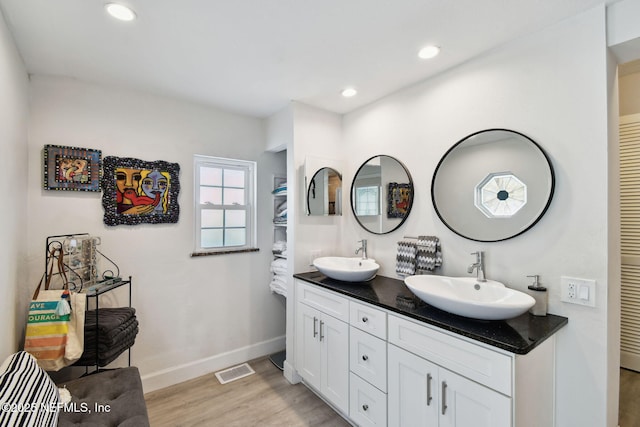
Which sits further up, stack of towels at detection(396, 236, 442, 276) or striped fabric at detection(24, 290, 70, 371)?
stack of towels at detection(396, 236, 442, 276)

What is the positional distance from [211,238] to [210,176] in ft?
1.97

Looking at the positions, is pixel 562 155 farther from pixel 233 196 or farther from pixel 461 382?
pixel 233 196

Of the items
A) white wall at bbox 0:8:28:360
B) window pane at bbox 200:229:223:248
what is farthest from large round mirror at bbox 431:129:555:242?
white wall at bbox 0:8:28:360

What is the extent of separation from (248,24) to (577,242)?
2071mm

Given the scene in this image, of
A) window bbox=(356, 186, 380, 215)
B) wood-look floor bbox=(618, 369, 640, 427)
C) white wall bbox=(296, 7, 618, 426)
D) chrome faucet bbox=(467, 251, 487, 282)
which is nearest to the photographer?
white wall bbox=(296, 7, 618, 426)

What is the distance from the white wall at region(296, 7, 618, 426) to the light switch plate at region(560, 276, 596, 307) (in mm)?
24

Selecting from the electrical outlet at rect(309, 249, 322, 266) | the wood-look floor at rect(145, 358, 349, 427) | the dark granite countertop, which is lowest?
the wood-look floor at rect(145, 358, 349, 427)

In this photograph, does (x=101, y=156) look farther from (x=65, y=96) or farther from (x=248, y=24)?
(x=248, y=24)

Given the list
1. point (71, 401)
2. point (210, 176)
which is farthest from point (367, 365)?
point (210, 176)

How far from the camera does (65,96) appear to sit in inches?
83.4

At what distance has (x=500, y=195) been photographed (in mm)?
1780

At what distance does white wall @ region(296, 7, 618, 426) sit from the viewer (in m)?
1.42

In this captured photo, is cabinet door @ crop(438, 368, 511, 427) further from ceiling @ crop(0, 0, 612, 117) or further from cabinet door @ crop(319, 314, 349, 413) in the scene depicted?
ceiling @ crop(0, 0, 612, 117)

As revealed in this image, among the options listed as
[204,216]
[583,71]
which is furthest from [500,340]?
[204,216]
